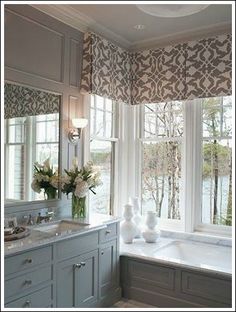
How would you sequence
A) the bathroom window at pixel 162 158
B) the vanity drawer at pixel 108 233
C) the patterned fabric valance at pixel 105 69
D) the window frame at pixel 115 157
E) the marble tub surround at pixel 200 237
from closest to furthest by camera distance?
1. the vanity drawer at pixel 108 233
2. the patterned fabric valance at pixel 105 69
3. the marble tub surround at pixel 200 237
4. the bathroom window at pixel 162 158
5. the window frame at pixel 115 157

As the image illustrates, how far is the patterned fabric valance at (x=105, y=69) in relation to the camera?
325cm

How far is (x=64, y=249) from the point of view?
2.36m

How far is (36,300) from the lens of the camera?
2.11 metres

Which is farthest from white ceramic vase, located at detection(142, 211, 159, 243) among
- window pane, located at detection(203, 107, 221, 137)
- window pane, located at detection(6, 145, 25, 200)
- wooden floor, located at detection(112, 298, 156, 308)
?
window pane, located at detection(6, 145, 25, 200)

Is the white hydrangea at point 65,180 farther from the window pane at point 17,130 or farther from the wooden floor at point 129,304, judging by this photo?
the wooden floor at point 129,304

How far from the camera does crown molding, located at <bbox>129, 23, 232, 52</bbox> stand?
10.9ft

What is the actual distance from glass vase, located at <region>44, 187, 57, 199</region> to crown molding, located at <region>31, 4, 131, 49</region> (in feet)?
5.46

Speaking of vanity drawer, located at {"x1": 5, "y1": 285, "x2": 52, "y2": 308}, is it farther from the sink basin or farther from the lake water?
the lake water

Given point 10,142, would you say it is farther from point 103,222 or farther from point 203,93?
point 203,93

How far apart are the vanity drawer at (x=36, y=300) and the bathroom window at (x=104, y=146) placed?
4.89 feet

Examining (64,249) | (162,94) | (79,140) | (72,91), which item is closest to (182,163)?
(162,94)

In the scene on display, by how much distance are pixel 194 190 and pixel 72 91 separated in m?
1.83

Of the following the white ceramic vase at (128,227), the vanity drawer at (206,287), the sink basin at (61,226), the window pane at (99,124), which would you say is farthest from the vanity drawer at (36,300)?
the window pane at (99,124)

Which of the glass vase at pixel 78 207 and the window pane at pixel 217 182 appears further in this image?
the window pane at pixel 217 182
